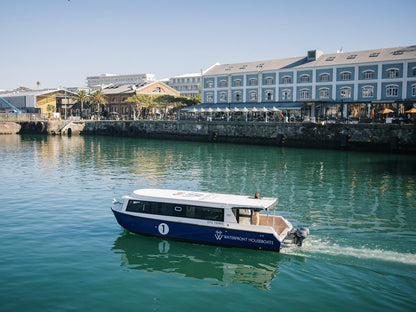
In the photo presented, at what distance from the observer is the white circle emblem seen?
757 inches

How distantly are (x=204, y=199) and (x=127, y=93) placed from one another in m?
105

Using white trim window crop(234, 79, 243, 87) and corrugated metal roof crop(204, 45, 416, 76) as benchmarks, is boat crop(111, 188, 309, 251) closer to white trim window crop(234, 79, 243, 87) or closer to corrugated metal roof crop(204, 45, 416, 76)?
corrugated metal roof crop(204, 45, 416, 76)

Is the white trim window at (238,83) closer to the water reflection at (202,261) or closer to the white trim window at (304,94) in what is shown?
the white trim window at (304,94)

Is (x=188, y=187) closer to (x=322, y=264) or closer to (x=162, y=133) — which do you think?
(x=322, y=264)

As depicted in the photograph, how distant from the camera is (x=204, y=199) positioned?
1927 cm

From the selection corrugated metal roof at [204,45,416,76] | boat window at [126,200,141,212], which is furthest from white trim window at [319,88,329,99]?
boat window at [126,200,141,212]

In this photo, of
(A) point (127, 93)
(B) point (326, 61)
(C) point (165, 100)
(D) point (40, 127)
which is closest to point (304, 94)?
(B) point (326, 61)

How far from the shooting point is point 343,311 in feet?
42.6

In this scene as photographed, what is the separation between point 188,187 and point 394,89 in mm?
52714

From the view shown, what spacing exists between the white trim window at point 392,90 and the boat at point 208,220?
59.8 meters

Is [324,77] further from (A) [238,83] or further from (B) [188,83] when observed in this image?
(B) [188,83]

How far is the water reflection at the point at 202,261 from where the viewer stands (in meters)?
15.8

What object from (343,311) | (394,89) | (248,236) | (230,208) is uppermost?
(394,89)

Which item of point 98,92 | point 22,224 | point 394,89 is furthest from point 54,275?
point 98,92
